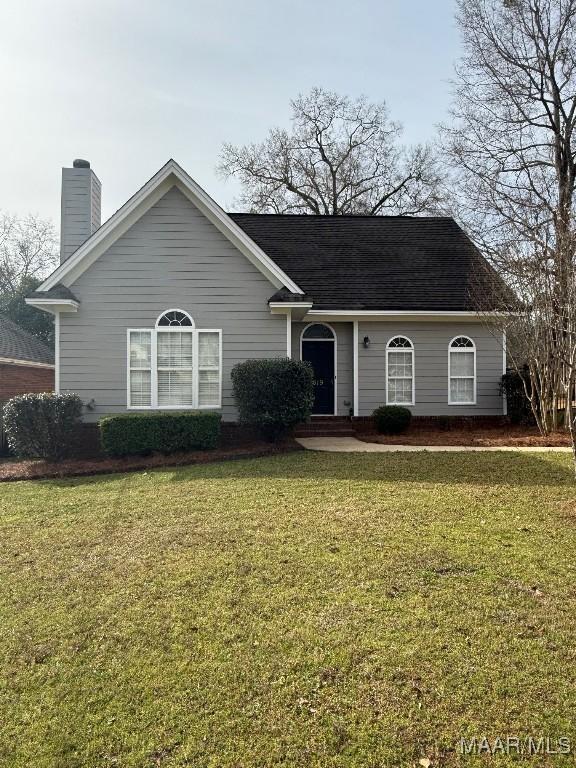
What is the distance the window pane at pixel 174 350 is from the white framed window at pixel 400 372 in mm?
5877

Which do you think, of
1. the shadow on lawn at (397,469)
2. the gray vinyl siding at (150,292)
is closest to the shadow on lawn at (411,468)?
the shadow on lawn at (397,469)

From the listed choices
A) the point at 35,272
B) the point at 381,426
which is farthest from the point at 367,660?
the point at 35,272

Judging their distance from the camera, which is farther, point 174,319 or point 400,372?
point 400,372

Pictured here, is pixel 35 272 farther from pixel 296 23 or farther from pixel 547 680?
pixel 547 680

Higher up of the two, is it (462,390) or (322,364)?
(322,364)

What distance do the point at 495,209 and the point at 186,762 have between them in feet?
62.5

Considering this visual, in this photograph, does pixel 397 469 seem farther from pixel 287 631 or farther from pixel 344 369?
pixel 344 369

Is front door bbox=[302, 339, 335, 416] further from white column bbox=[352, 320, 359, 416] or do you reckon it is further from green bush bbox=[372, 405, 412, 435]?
green bush bbox=[372, 405, 412, 435]

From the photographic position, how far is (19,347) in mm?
21016

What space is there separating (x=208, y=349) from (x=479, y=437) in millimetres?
6966

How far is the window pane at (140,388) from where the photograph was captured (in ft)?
40.0

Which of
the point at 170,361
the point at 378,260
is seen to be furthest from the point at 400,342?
the point at 170,361

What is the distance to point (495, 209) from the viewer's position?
1795 cm

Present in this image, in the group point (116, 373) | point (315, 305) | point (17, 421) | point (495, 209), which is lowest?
point (17, 421)
